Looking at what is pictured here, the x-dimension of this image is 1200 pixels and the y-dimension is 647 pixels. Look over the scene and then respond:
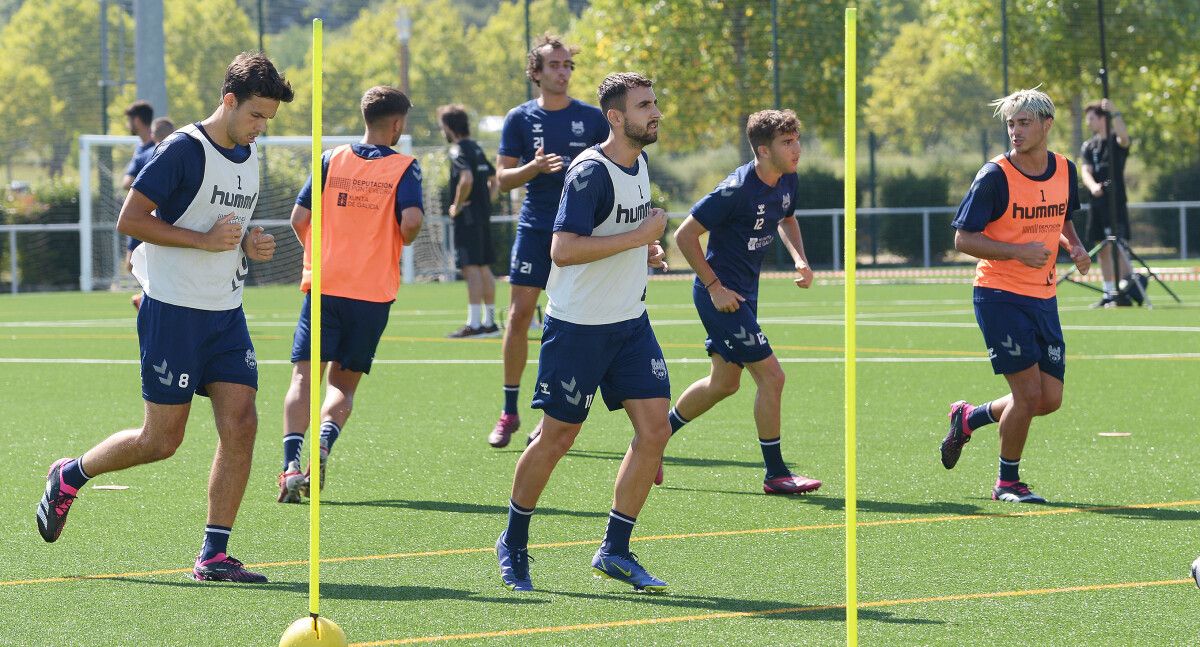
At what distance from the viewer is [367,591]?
621 centimetres

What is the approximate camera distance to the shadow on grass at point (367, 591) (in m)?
6.07

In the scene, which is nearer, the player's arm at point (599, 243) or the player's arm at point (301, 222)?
the player's arm at point (599, 243)

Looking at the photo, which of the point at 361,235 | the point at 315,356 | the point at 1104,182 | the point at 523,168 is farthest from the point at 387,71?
the point at 315,356

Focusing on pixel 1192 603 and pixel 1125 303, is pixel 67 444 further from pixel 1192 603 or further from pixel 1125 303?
pixel 1125 303

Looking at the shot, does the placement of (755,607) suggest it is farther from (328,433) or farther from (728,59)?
(728,59)

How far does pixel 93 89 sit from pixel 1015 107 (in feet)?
171

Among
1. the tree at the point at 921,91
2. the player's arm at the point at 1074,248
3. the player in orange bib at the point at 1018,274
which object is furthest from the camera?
the tree at the point at 921,91

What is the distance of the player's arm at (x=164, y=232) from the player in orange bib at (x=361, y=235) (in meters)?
2.11

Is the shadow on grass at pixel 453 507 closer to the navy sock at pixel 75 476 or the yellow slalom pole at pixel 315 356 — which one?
the navy sock at pixel 75 476

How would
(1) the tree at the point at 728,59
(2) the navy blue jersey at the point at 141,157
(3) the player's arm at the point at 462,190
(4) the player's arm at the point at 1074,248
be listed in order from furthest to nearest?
1. (1) the tree at the point at 728,59
2. (3) the player's arm at the point at 462,190
3. (2) the navy blue jersey at the point at 141,157
4. (4) the player's arm at the point at 1074,248

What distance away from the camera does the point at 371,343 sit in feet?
28.2

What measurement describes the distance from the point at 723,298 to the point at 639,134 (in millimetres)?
1717

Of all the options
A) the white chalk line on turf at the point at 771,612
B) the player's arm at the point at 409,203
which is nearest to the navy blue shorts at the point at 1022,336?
the white chalk line on turf at the point at 771,612

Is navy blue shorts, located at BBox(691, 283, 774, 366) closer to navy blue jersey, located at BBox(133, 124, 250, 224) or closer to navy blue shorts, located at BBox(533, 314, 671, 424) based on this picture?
navy blue shorts, located at BBox(533, 314, 671, 424)
